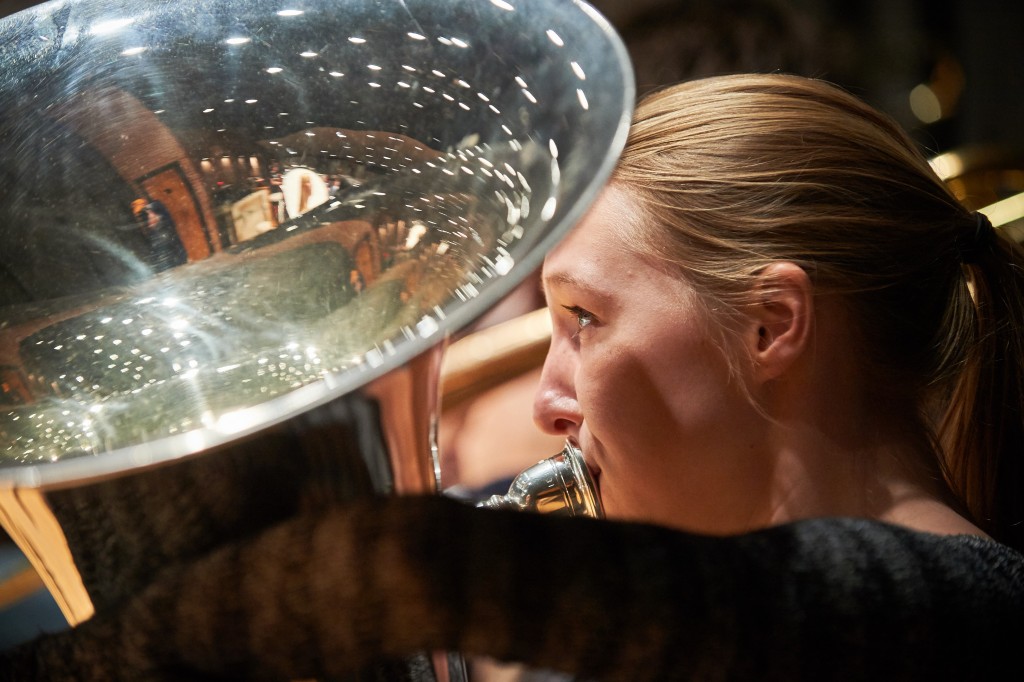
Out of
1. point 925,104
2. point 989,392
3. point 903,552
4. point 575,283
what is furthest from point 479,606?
point 925,104

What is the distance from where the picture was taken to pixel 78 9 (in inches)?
24.7

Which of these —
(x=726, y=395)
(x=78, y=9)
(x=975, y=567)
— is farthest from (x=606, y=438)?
(x=78, y=9)

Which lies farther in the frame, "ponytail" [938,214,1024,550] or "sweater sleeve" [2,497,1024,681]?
"ponytail" [938,214,1024,550]

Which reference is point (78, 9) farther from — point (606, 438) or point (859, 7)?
point (859, 7)

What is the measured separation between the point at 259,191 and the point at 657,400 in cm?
30

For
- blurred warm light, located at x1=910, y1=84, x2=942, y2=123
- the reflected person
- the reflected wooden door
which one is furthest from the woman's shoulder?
blurred warm light, located at x1=910, y1=84, x2=942, y2=123

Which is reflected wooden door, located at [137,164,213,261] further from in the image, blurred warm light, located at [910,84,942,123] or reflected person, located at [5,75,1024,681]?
blurred warm light, located at [910,84,942,123]

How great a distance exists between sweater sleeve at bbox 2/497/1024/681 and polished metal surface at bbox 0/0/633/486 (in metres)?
0.12

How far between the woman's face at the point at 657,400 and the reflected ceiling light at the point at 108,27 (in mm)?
329

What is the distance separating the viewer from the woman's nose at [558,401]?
74 cm

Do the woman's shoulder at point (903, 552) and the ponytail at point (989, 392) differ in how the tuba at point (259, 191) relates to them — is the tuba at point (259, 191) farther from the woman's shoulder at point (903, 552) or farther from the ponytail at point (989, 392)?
the ponytail at point (989, 392)

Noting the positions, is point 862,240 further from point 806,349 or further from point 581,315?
point 581,315

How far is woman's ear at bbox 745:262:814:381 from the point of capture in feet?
2.27

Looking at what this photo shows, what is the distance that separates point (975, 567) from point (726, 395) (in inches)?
7.8
